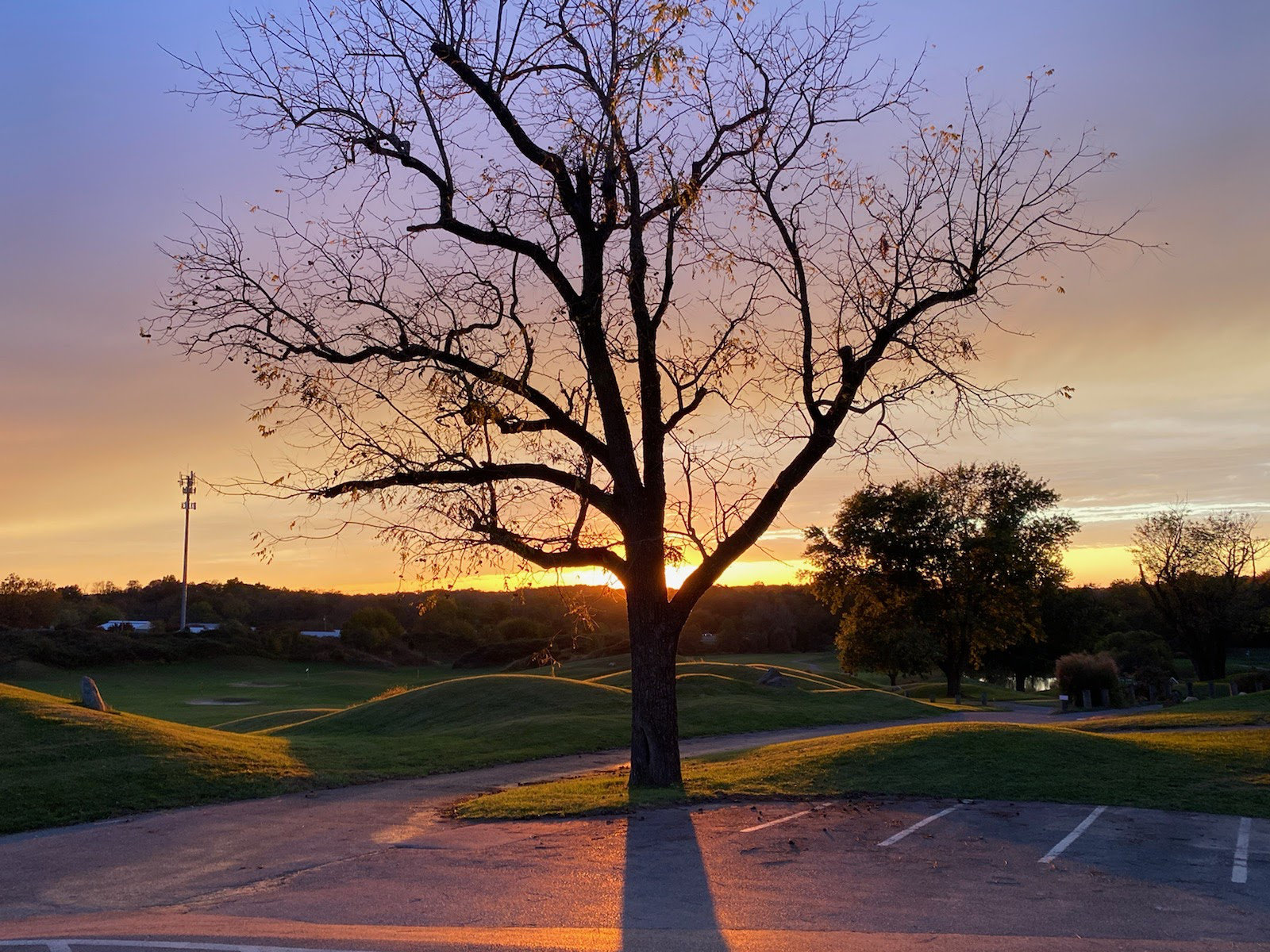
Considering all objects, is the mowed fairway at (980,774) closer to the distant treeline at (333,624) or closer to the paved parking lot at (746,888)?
the paved parking lot at (746,888)

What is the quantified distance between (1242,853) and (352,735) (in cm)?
2269

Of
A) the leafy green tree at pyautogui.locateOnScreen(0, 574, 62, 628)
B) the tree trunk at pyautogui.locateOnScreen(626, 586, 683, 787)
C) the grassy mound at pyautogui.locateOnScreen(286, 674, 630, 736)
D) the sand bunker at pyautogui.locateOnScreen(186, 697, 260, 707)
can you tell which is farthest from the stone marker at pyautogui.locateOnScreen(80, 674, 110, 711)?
the leafy green tree at pyautogui.locateOnScreen(0, 574, 62, 628)

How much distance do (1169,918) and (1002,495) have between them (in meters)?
46.1

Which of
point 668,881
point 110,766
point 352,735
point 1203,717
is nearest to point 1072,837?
point 668,881

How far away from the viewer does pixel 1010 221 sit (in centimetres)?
1483

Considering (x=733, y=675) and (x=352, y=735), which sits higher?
(x=733, y=675)

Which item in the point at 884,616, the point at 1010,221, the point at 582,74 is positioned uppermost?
the point at 582,74

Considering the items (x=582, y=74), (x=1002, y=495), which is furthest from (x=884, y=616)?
(x=582, y=74)

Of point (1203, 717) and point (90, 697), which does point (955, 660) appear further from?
point (90, 697)

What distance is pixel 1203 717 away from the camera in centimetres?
2803

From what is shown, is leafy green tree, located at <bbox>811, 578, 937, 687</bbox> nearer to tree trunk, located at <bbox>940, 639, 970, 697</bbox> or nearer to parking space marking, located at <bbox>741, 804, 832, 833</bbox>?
tree trunk, located at <bbox>940, 639, 970, 697</bbox>

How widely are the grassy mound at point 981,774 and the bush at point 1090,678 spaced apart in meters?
21.1

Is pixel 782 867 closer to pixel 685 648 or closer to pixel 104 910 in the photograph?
pixel 104 910

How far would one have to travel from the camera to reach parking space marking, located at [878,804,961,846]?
11.2 meters
